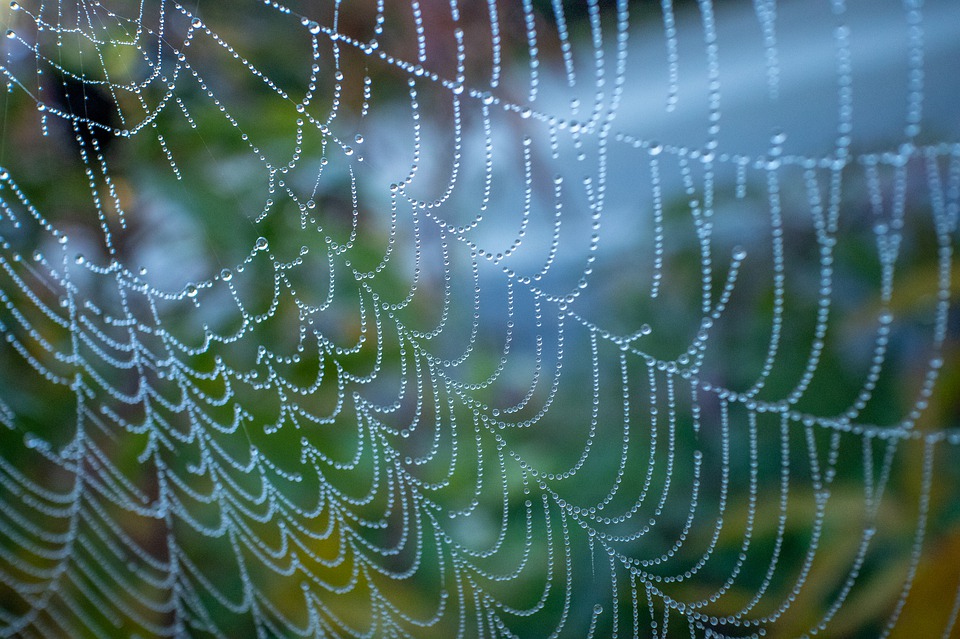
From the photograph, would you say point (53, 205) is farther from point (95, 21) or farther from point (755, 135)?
point (755, 135)

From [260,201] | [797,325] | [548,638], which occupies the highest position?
[797,325]

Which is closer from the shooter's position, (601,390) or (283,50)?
(283,50)

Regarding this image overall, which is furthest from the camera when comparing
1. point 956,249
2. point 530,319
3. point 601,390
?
point 530,319

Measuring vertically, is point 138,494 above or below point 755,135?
below

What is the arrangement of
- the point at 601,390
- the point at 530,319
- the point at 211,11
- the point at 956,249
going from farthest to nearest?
the point at 530,319, the point at 601,390, the point at 211,11, the point at 956,249

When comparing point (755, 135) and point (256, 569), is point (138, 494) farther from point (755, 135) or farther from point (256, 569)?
point (755, 135)

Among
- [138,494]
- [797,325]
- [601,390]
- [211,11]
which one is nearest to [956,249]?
[797,325]
